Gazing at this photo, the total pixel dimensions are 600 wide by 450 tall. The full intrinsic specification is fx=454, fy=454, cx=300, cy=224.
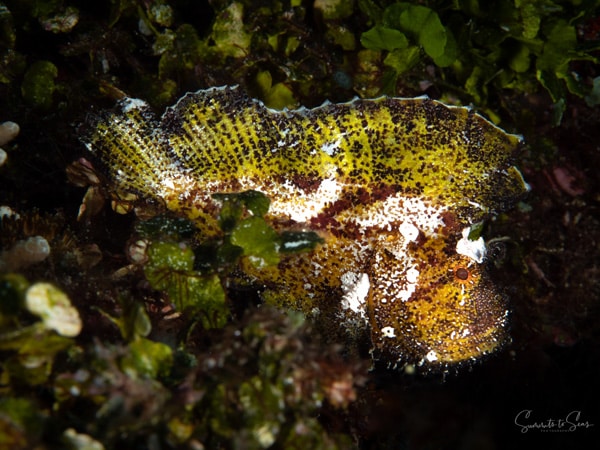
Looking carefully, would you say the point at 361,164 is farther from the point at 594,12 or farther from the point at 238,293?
the point at 594,12

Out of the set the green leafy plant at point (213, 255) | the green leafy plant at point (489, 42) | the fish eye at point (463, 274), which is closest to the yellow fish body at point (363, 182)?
the fish eye at point (463, 274)

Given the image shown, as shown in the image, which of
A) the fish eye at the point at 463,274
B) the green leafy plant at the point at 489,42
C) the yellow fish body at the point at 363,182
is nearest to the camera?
the yellow fish body at the point at 363,182

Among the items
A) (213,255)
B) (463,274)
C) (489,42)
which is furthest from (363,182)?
(489,42)

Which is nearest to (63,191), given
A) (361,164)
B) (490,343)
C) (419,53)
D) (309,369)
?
(361,164)

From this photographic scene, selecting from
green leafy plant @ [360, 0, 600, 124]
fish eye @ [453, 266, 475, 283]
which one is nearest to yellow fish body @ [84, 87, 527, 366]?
fish eye @ [453, 266, 475, 283]

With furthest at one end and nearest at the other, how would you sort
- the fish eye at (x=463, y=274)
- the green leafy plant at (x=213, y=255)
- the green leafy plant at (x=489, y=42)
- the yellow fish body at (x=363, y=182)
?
the green leafy plant at (x=489, y=42)
the fish eye at (x=463, y=274)
the yellow fish body at (x=363, y=182)
the green leafy plant at (x=213, y=255)

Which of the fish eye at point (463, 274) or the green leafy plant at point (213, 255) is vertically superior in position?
the green leafy plant at point (213, 255)

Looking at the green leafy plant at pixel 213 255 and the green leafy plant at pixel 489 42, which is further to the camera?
the green leafy plant at pixel 489 42

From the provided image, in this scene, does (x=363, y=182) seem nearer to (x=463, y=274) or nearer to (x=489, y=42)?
(x=463, y=274)

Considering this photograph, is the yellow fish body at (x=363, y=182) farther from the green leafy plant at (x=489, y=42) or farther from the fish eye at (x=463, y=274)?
the green leafy plant at (x=489, y=42)
